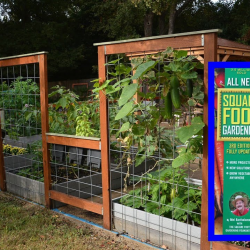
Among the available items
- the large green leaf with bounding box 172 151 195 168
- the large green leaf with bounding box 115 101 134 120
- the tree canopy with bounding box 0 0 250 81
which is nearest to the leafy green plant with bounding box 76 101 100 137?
the large green leaf with bounding box 115 101 134 120

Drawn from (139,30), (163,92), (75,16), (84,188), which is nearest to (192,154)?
(163,92)

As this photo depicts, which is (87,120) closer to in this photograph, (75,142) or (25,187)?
(75,142)

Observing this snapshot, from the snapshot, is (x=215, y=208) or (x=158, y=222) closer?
(x=215, y=208)

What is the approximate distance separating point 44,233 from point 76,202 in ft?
1.50

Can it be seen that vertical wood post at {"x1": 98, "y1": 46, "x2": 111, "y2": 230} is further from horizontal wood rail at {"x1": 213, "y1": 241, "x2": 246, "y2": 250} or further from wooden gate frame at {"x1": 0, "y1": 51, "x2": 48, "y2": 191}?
horizontal wood rail at {"x1": 213, "y1": 241, "x2": 246, "y2": 250}

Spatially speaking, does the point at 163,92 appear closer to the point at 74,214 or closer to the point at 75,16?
the point at 74,214

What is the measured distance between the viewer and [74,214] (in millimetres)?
3664

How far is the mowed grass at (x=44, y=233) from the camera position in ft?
9.50

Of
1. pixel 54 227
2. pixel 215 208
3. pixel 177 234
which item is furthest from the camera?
pixel 54 227

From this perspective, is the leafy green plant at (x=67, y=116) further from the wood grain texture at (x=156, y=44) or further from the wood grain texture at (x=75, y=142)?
the wood grain texture at (x=156, y=44)

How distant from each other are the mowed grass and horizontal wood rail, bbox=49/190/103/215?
0.17m

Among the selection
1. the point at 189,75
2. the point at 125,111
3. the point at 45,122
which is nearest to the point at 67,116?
the point at 45,122

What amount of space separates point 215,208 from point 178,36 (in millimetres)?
1223

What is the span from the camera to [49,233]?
3.14m
